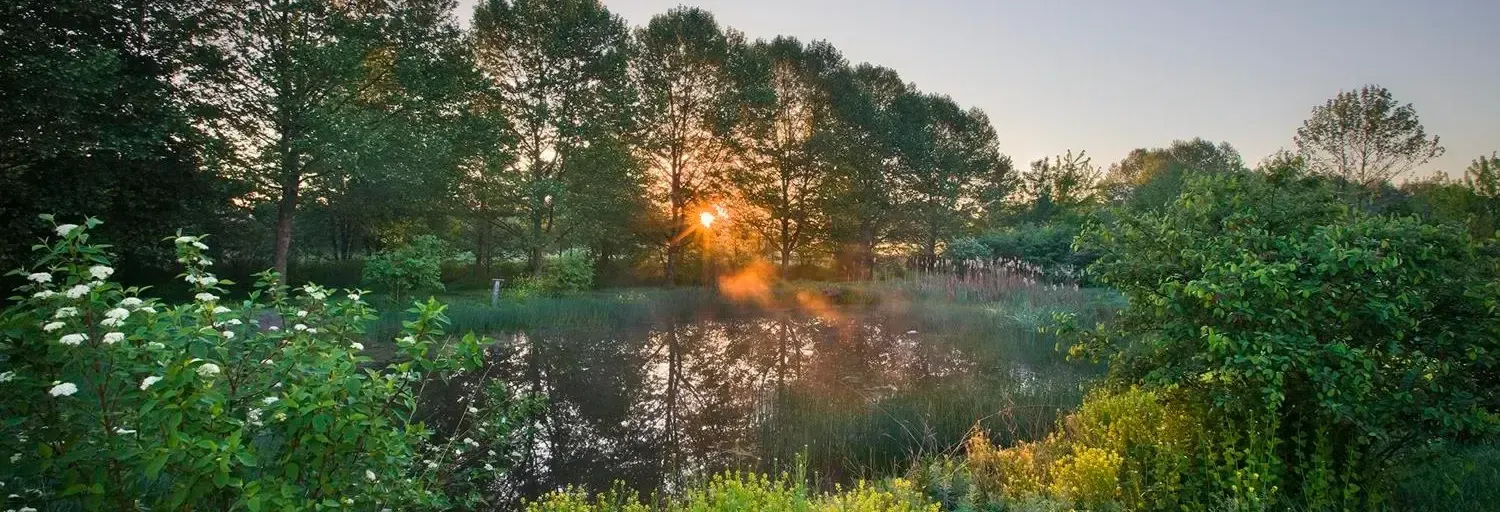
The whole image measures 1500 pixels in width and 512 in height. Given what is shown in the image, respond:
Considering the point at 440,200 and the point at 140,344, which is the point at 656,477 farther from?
the point at 440,200

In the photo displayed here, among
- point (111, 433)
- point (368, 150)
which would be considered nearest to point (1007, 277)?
point (368, 150)

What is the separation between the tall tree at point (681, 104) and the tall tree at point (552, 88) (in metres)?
1.23

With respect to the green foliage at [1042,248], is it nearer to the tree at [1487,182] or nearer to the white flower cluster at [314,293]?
the tree at [1487,182]

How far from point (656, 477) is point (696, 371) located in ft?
13.5

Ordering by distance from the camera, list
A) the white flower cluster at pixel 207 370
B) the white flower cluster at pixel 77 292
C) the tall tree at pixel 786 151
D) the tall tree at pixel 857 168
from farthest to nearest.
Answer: the tall tree at pixel 857 168, the tall tree at pixel 786 151, the white flower cluster at pixel 207 370, the white flower cluster at pixel 77 292

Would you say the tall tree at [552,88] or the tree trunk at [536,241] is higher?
the tall tree at [552,88]

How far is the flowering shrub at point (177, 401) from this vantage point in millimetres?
2125

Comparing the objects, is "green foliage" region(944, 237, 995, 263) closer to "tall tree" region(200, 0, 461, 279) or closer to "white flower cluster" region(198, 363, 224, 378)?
"tall tree" region(200, 0, 461, 279)

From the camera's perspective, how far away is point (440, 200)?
21750 mm

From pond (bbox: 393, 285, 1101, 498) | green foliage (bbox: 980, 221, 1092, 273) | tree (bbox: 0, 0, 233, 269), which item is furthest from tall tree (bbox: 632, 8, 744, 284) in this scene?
tree (bbox: 0, 0, 233, 269)


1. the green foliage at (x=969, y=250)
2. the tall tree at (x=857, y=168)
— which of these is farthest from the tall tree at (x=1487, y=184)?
the tall tree at (x=857, y=168)

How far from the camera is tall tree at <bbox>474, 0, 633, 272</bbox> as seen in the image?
20250 mm

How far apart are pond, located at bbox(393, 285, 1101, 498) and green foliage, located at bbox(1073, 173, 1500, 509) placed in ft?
7.01

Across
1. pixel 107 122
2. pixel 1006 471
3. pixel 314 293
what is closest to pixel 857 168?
→ pixel 107 122
